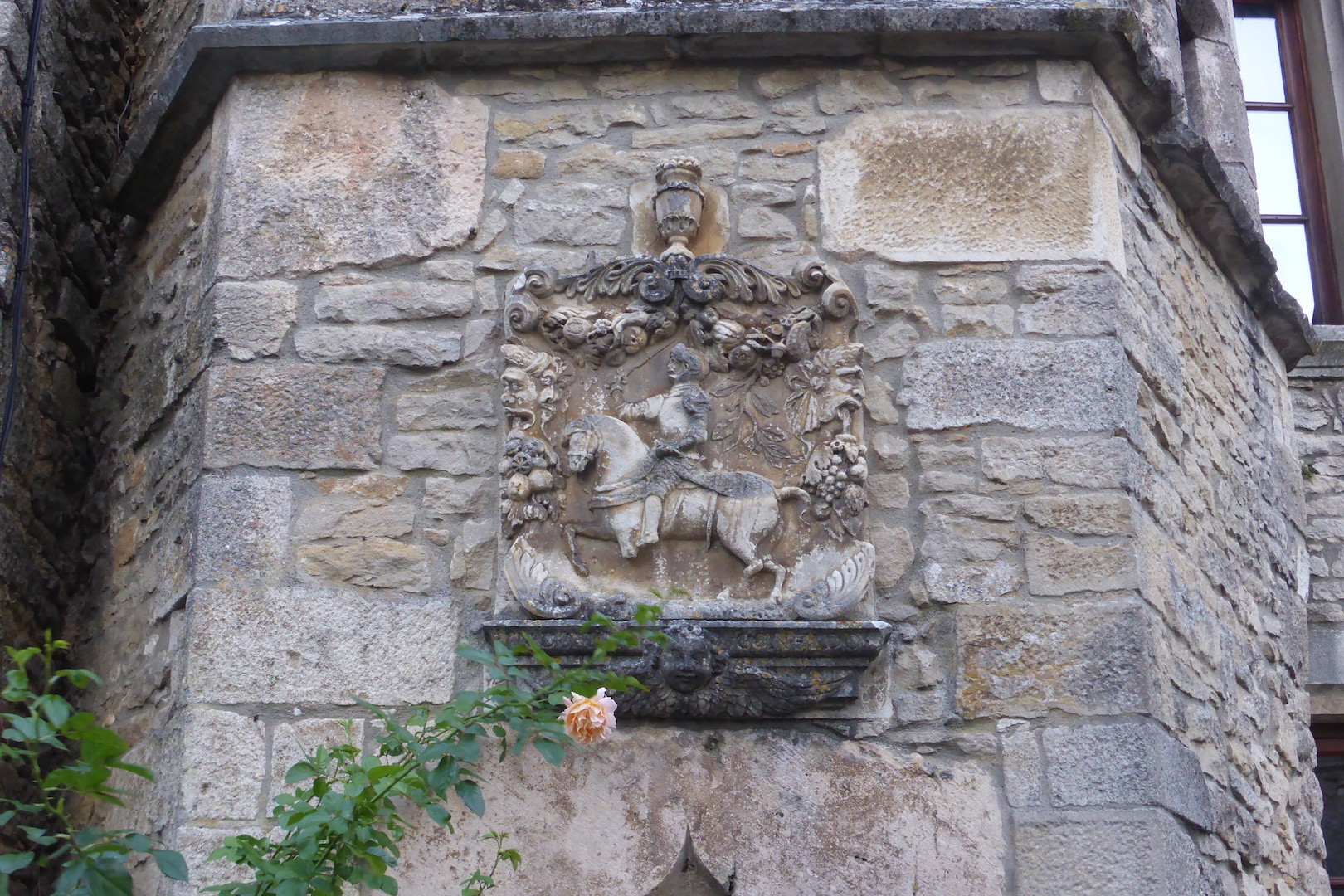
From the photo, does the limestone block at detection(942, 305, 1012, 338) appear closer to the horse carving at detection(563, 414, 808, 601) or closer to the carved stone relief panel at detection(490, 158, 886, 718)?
the carved stone relief panel at detection(490, 158, 886, 718)

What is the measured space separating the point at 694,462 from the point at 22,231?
1.98 metres

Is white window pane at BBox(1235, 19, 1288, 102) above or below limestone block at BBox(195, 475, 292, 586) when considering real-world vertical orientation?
above

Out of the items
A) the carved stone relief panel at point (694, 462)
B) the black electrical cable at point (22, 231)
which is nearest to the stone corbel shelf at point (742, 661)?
the carved stone relief panel at point (694, 462)

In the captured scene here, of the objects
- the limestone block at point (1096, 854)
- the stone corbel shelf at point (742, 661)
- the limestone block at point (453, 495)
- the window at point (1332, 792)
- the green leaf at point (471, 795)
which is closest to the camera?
the green leaf at point (471, 795)

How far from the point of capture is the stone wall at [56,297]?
412 cm

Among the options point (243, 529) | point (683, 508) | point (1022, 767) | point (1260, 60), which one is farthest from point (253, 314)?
point (1260, 60)

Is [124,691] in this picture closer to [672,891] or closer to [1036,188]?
[672,891]

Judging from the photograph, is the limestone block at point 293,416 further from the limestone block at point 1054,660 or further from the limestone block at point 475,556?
the limestone block at point 1054,660

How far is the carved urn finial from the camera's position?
384cm

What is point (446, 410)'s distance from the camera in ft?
12.4

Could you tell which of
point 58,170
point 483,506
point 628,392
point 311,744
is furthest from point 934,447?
point 58,170

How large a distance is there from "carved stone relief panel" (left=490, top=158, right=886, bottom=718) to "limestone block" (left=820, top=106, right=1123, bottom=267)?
23 cm

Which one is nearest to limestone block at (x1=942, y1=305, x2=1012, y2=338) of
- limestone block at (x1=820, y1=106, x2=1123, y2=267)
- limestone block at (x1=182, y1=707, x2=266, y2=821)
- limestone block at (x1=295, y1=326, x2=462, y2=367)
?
limestone block at (x1=820, y1=106, x2=1123, y2=267)

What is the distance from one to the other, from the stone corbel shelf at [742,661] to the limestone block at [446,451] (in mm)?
429
